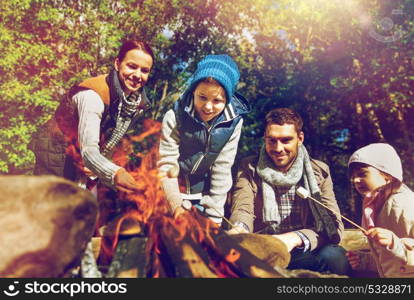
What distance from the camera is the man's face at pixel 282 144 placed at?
159 inches

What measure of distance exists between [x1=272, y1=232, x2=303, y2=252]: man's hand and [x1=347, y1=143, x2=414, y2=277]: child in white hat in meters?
0.69

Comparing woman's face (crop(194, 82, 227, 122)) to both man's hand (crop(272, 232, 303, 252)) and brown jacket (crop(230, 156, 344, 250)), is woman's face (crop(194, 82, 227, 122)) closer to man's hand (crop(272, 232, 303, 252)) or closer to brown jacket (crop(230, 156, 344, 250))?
brown jacket (crop(230, 156, 344, 250))

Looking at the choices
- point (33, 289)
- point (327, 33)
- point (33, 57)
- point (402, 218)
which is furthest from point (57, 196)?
point (327, 33)

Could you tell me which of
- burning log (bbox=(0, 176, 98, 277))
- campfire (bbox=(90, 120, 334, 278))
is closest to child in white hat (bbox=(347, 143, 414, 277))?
campfire (bbox=(90, 120, 334, 278))

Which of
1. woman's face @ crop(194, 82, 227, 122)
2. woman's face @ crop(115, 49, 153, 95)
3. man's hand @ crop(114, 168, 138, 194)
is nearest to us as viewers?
man's hand @ crop(114, 168, 138, 194)

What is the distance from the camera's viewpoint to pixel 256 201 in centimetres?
423

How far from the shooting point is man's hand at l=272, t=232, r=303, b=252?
12.1 feet

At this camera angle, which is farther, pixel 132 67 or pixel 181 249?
pixel 132 67

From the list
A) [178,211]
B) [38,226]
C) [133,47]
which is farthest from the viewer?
[133,47]

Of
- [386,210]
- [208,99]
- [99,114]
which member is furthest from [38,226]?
[386,210]

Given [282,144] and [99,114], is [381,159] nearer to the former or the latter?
[282,144]

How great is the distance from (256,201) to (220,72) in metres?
1.54

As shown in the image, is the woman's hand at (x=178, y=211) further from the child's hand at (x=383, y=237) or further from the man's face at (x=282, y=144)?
the child's hand at (x=383, y=237)

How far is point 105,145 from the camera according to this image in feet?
13.5
